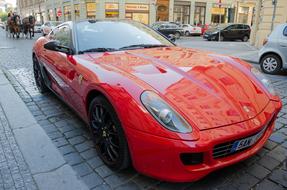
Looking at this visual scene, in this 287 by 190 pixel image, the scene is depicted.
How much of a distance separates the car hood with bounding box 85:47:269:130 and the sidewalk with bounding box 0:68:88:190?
3.68 ft

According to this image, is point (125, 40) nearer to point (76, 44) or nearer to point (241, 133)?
point (76, 44)

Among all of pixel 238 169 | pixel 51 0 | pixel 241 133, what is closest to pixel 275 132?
pixel 238 169

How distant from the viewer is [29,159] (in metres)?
2.95

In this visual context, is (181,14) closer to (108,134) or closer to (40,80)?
(40,80)

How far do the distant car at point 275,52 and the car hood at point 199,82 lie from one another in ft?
15.4

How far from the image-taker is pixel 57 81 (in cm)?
403

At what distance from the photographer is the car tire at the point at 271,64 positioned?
24.2ft

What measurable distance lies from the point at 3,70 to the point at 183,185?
22.8 ft

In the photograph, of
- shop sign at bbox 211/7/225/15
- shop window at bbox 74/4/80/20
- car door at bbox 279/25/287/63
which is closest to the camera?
car door at bbox 279/25/287/63

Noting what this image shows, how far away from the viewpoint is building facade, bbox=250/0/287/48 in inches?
478

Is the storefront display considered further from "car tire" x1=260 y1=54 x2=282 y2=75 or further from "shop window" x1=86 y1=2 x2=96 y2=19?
"car tire" x1=260 y1=54 x2=282 y2=75

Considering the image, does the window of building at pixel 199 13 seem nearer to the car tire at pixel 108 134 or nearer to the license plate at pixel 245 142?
the car tire at pixel 108 134

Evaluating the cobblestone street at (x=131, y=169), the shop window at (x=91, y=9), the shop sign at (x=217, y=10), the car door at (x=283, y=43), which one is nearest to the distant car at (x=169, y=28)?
the shop window at (x=91, y=9)

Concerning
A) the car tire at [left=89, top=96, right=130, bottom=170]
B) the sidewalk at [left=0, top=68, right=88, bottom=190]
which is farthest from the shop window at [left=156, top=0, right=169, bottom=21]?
the car tire at [left=89, top=96, right=130, bottom=170]
